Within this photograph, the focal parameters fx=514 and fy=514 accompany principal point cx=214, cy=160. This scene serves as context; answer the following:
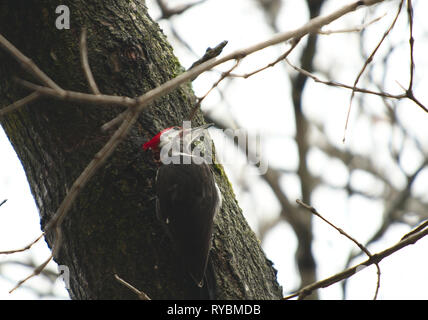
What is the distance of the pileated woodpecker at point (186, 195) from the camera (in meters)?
2.97

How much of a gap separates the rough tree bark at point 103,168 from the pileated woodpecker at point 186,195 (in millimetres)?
73

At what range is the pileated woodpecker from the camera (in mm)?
2973

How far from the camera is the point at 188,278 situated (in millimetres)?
2889

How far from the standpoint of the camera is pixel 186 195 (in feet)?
11.3

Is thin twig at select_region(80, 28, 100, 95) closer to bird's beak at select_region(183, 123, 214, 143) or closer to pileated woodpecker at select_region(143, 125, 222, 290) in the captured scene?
pileated woodpecker at select_region(143, 125, 222, 290)

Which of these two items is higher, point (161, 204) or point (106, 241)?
point (161, 204)

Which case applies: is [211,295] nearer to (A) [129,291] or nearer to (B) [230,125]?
(A) [129,291]

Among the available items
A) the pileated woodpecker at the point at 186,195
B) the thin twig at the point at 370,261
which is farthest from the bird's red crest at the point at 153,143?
the thin twig at the point at 370,261

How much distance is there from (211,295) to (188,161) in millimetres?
1077

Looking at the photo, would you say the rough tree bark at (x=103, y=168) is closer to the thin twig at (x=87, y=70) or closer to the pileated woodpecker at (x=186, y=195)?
the pileated woodpecker at (x=186, y=195)

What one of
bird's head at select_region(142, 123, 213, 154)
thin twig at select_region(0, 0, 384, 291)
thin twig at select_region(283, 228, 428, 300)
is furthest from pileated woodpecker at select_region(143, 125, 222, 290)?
thin twig at select_region(0, 0, 384, 291)

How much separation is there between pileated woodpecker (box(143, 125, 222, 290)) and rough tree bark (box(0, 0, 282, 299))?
0.07m
